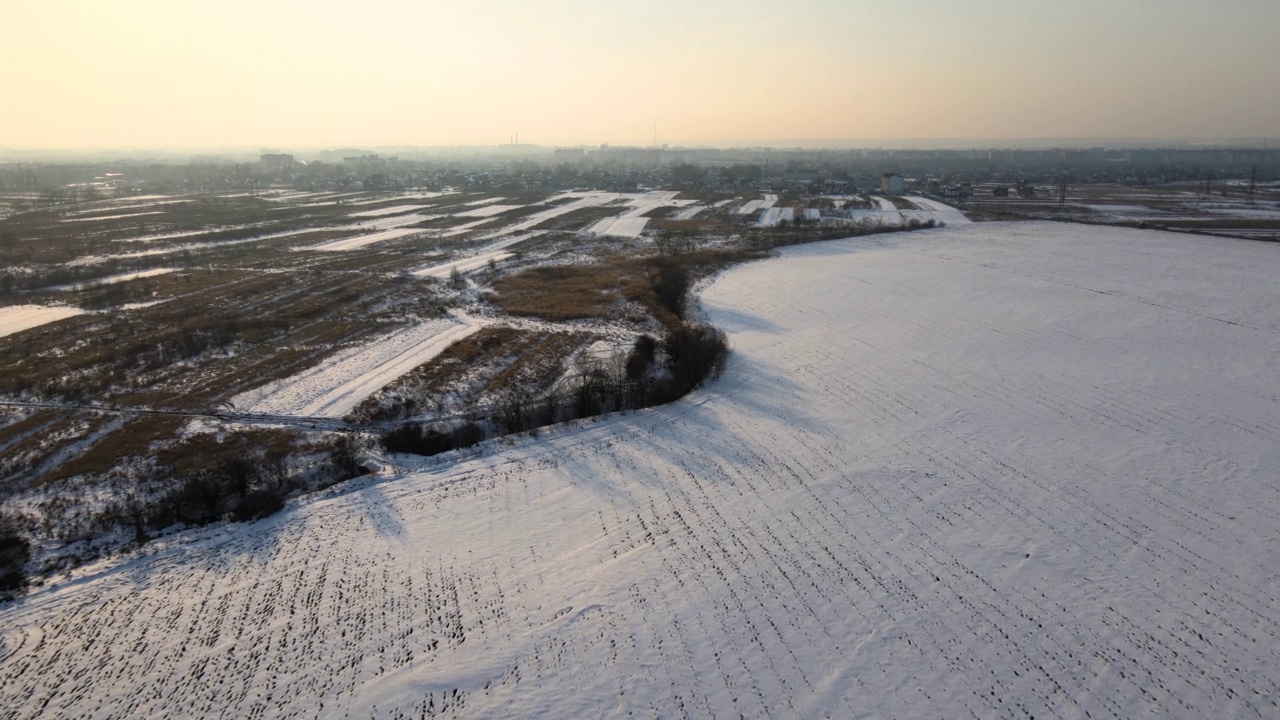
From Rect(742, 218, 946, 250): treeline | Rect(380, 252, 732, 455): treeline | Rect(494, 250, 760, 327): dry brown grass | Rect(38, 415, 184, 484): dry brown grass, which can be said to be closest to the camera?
Rect(38, 415, 184, 484): dry brown grass

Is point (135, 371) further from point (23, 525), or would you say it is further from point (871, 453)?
point (871, 453)

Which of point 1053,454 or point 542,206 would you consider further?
point 542,206

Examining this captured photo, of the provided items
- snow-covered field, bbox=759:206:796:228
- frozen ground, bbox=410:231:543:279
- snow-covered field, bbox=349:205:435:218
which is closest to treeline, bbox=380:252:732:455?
frozen ground, bbox=410:231:543:279

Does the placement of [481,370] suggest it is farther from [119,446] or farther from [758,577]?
[758,577]

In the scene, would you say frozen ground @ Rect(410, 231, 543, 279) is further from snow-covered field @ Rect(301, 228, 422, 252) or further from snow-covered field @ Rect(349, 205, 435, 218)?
snow-covered field @ Rect(349, 205, 435, 218)

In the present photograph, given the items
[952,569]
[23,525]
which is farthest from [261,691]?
→ [952,569]
